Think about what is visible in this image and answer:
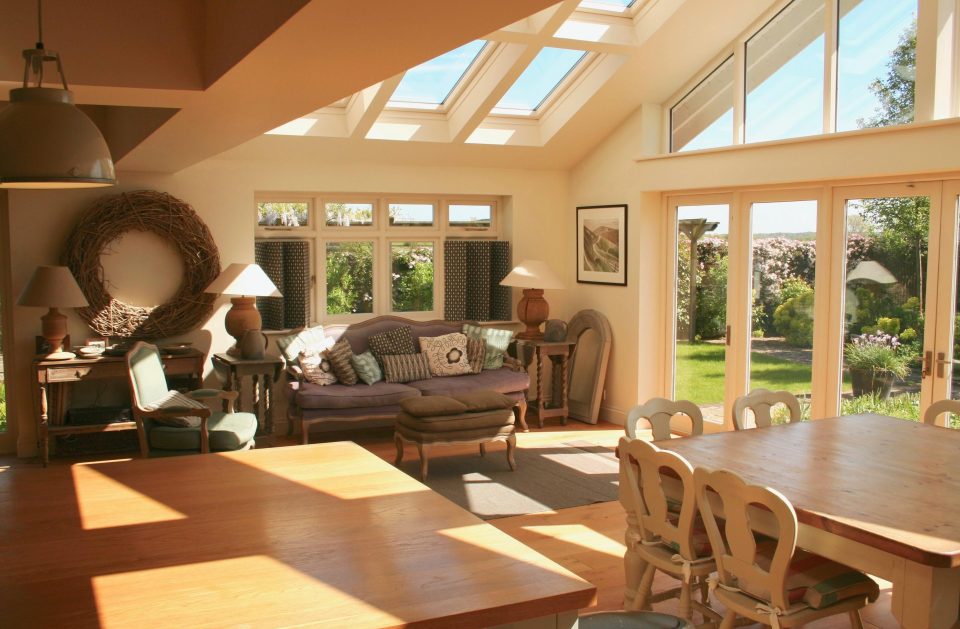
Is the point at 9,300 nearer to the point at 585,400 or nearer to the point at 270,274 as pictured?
the point at 270,274

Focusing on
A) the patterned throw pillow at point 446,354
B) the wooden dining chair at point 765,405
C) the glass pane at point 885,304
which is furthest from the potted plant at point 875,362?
the patterned throw pillow at point 446,354

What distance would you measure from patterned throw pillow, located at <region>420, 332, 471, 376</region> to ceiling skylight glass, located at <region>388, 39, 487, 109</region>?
6.47 feet

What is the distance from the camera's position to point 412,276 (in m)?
8.39

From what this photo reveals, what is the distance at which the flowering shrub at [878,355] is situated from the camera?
19.3ft

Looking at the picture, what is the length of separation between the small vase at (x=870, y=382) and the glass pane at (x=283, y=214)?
4.59 meters

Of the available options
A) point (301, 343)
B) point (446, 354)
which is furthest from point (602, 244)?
point (301, 343)

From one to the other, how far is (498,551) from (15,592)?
98 centimetres

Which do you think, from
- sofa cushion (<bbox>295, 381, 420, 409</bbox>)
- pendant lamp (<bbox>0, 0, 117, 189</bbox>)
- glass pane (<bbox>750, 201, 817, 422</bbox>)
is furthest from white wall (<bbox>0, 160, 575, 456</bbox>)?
pendant lamp (<bbox>0, 0, 117, 189</bbox>)

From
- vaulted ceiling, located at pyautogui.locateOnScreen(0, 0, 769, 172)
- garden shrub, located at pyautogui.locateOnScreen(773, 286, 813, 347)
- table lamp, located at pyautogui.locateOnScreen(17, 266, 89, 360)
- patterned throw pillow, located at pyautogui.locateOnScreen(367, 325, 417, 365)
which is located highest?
vaulted ceiling, located at pyautogui.locateOnScreen(0, 0, 769, 172)

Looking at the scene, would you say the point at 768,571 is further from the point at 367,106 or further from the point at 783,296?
the point at 367,106

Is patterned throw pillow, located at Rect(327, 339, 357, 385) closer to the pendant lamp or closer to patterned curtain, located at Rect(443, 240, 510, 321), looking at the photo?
patterned curtain, located at Rect(443, 240, 510, 321)

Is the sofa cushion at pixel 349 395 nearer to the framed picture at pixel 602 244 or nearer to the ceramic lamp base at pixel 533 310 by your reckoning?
the ceramic lamp base at pixel 533 310

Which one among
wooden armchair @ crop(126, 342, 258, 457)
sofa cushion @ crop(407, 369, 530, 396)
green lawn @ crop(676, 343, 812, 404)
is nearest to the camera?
wooden armchair @ crop(126, 342, 258, 457)

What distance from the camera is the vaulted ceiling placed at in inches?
95.9
